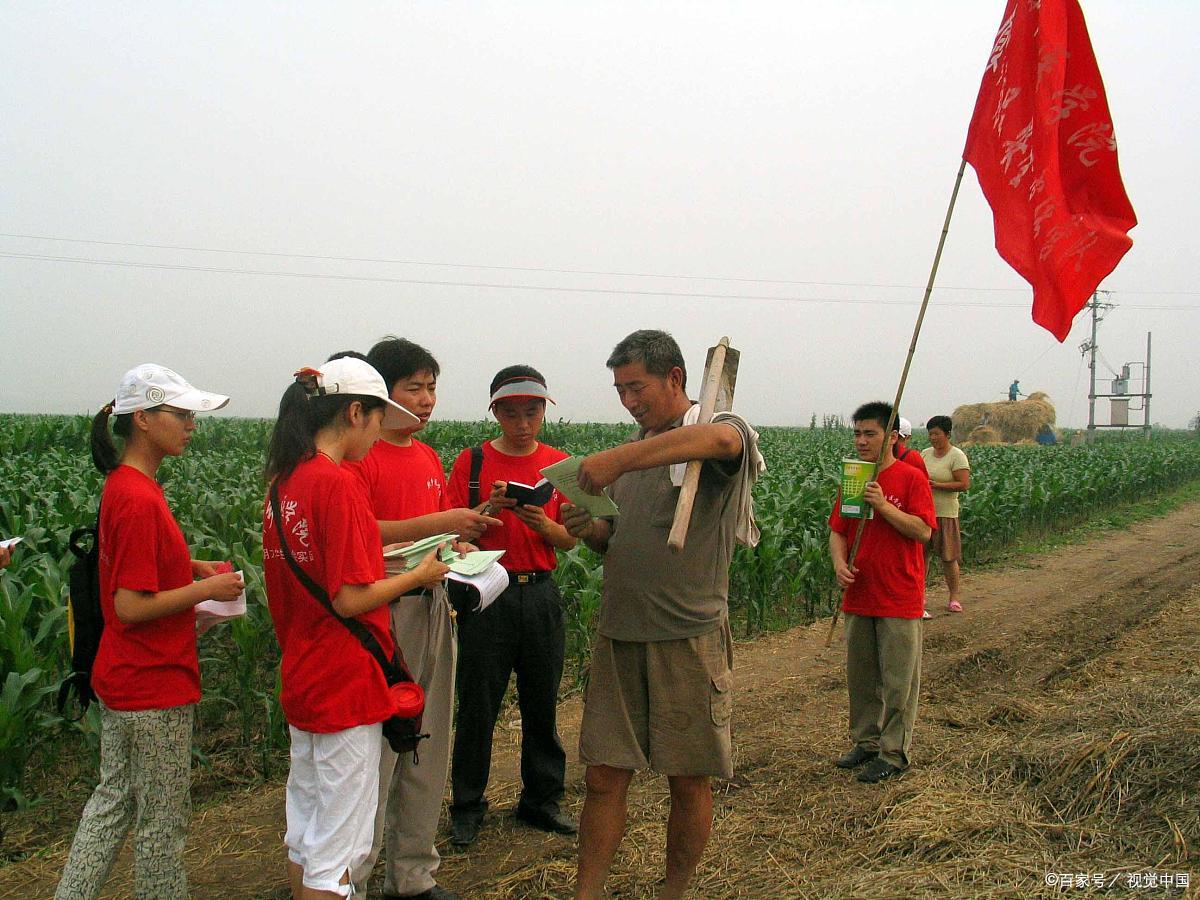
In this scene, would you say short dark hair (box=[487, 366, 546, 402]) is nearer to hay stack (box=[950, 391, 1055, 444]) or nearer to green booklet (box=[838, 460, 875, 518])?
green booklet (box=[838, 460, 875, 518])

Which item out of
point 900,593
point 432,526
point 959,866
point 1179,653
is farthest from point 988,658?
point 432,526

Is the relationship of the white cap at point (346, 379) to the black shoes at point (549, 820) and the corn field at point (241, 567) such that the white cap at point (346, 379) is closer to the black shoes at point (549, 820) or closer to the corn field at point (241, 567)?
the black shoes at point (549, 820)

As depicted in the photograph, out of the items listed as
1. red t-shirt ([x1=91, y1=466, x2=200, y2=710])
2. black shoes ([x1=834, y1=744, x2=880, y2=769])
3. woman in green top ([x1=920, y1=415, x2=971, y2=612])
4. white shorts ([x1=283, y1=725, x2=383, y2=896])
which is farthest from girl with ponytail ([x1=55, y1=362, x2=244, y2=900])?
woman in green top ([x1=920, y1=415, x2=971, y2=612])

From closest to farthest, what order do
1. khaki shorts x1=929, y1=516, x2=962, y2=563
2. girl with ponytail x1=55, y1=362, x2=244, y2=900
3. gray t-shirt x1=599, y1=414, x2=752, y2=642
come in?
1. girl with ponytail x1=55, y1=362, x2=244, y2=900
2. gray t-shirt x1=599, y1=414, x2=752, y2=642
3. khaki shorts x1=929, y1=516, x2=962, y2=563

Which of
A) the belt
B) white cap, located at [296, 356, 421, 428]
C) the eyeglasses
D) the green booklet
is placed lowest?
the belt

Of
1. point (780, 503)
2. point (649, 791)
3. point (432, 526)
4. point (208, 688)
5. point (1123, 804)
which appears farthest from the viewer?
point (780, 503)

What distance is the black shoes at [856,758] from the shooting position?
476 centimetres

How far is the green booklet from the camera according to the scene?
472 cm

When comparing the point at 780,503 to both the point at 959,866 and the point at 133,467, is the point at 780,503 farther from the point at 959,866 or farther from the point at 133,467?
the point at 133,467

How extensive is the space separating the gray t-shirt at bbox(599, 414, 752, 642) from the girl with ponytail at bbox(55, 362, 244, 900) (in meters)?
1.33

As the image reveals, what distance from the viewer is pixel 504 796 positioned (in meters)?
4.55

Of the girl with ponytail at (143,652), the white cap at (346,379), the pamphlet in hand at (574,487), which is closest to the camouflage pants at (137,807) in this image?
the girl with ponytail at (143,652)

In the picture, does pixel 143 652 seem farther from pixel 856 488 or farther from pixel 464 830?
pixel 856 488

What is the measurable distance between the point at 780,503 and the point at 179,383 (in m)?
8.85
